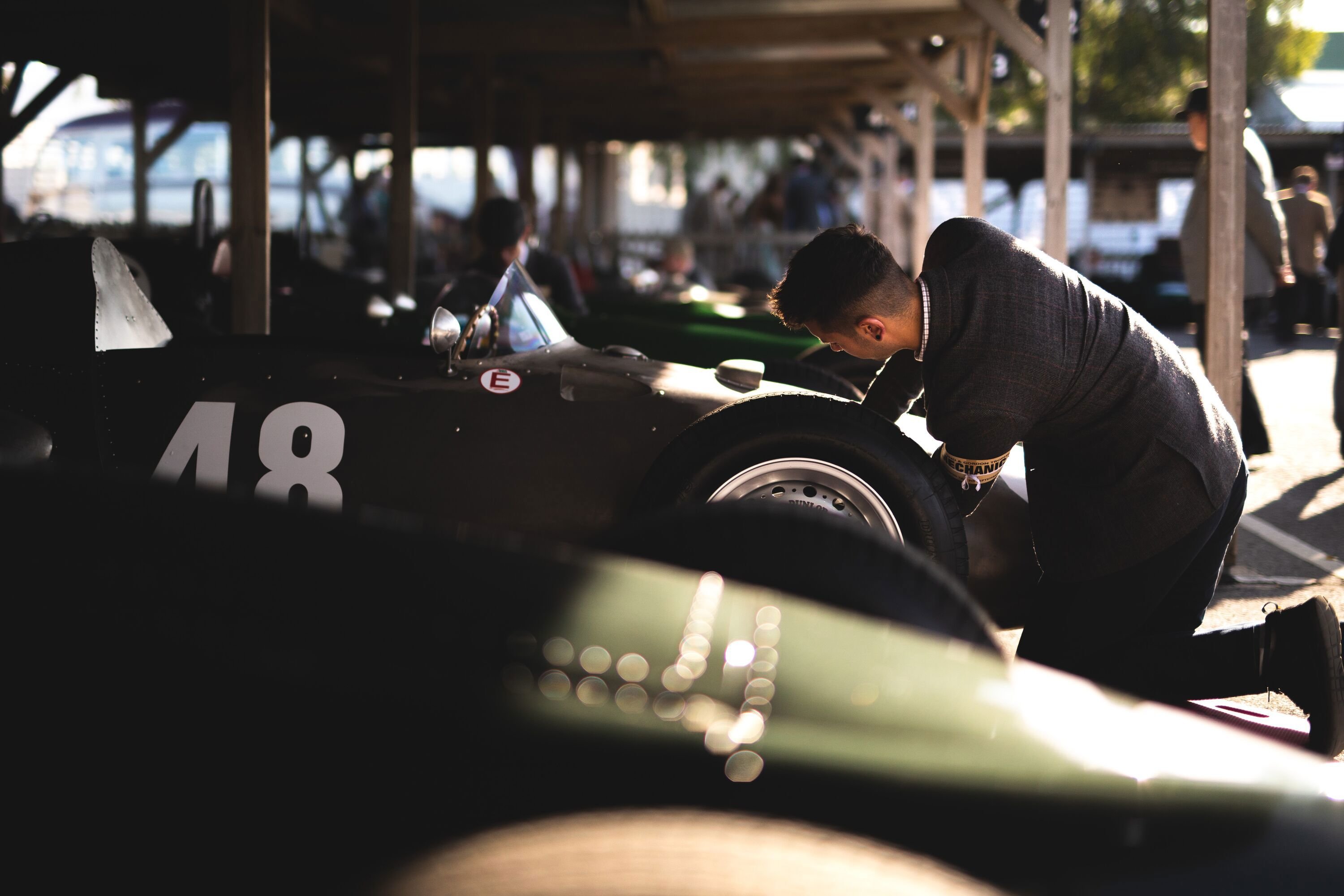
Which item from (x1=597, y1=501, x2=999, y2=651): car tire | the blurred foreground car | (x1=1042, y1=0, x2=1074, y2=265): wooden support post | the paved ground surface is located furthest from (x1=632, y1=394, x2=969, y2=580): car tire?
(x1=1042, y1=0, x2=1074, y2=265): wooden support post

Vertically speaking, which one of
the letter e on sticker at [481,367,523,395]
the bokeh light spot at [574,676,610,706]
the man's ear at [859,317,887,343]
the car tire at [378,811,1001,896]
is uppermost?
the man's ear at [859,317,887,343]

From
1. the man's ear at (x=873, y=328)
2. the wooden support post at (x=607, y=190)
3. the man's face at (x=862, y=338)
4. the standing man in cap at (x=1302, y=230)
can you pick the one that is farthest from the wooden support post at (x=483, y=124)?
the wooden support post at (x=607, y=190)

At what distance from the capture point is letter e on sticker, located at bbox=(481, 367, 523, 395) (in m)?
3.51

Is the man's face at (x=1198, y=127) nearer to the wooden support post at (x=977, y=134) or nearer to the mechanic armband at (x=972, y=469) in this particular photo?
the mechanic armband at (x=972, y=469)

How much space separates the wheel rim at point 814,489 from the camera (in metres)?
3.26

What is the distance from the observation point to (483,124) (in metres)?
11.6

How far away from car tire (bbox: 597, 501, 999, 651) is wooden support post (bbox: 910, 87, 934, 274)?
11412 millimetres

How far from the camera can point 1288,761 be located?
155cm

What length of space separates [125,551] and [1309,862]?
1406mm

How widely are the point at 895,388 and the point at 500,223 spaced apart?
10.8ft

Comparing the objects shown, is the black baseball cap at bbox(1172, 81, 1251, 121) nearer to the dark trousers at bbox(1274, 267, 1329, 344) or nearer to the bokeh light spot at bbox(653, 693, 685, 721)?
the bokeh light spot at bbox(653, 693, 685, 721)

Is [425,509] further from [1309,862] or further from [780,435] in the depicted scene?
[1309,862]

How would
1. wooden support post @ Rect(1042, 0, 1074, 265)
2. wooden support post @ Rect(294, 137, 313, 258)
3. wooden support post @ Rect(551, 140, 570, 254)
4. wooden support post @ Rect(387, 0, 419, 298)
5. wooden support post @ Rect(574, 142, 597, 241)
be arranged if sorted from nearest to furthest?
wooden support post @ Rect(1042, 0, 1074, 265) → wooden support post @ Rect(387, 0, 419, 298) → wooden support post @ Rect(551, 140, 570, 254) → wooden support post @ Rect(294, 137, 313, 258) → wooden support post @ Rect(574, 142, 597, 241)

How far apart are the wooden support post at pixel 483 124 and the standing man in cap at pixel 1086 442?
29.5ft
